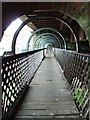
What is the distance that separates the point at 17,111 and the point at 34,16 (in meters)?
7.42

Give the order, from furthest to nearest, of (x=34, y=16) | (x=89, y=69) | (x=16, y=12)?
(x=34, y=16)
(x=16, y=12)
(x=89, y=69)

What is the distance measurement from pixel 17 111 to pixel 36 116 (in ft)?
1.46

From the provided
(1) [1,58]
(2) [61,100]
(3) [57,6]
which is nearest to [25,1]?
(3) [57,6]


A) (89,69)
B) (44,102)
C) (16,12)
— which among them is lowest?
(44,102)

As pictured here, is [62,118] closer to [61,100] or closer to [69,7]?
[61,100]

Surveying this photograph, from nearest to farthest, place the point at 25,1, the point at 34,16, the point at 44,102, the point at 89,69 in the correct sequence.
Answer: the point at 89,69
the point at 44,102
the point at 25,1
the point at 34,16

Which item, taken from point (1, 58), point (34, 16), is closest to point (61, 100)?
point (1, 58)

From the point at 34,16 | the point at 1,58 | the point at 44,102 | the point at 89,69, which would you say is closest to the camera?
the point at 1,58

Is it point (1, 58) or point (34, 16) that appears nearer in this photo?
point (1, 58)

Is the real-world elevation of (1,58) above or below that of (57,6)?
below

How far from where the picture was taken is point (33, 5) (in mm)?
8055

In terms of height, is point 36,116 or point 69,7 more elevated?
point 69,7

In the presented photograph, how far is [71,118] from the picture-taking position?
13.3 feet

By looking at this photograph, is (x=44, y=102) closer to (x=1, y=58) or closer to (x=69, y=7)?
(x=1, y=58)
